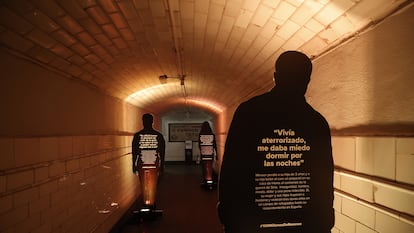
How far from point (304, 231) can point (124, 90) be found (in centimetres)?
549

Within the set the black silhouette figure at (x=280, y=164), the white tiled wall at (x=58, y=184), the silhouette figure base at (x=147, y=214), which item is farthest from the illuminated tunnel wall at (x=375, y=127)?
the silhouette figure base at (x=147, y=214)

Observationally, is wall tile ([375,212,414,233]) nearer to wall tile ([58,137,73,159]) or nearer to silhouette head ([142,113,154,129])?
wall tile ([58,137,73,159])

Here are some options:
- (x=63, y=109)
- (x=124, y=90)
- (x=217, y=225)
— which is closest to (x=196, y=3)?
(x=63, y=109)

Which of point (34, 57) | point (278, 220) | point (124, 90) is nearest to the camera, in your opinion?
point (278, 220)

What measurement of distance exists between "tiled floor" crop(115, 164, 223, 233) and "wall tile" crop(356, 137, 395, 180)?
13.5 feet

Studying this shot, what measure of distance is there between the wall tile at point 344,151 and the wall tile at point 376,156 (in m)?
0.08

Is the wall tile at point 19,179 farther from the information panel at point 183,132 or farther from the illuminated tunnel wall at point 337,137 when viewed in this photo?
the information panel at point 183,132

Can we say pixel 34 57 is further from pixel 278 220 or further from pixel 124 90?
pixel 124 90

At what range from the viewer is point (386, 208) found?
2082mm

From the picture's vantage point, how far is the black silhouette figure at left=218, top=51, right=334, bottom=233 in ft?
6.65

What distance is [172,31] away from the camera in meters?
3.87

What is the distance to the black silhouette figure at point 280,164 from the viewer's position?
2027 mm

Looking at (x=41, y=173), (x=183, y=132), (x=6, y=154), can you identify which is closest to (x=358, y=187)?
(x=6, y=154)

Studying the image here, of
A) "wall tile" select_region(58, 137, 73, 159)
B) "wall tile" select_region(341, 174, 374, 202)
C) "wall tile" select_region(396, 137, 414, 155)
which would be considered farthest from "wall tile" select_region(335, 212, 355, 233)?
"wall tile" select_region(58, 137, 73, 159)
